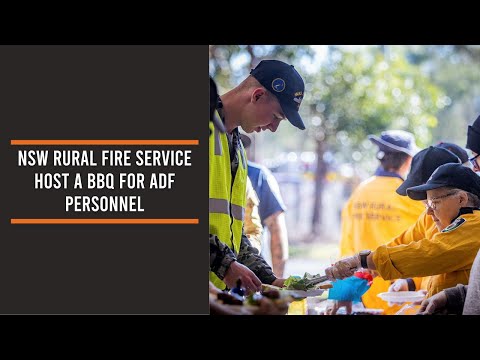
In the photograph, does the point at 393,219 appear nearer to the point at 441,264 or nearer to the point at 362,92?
the point at 441,264

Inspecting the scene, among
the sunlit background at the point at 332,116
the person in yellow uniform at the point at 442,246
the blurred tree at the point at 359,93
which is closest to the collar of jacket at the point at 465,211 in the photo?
the person in yellow uniform at the point at 442,246

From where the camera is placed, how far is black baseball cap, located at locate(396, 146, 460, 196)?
4.66m

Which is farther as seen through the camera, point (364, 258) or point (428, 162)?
point (428, 162)

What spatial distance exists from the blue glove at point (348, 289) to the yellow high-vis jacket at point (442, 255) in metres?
0.47

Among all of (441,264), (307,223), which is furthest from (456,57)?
(441,264)

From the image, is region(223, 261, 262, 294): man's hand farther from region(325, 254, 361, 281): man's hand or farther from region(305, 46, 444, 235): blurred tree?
region(305, 46, 444, 235): blurred tree


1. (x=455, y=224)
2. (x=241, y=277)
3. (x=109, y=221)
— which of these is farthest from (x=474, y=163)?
(x=109, y=221)

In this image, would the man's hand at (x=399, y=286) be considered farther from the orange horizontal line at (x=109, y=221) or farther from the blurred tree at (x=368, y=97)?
the blurred tree at (x=368, y=97)

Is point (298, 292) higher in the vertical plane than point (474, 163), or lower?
lower

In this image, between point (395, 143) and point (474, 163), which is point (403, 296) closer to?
point (474, 163)

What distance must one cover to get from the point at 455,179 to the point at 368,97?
22.1ft

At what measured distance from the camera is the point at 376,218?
5.54m

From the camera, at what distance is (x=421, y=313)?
13.5 feet

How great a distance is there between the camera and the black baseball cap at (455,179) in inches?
167
